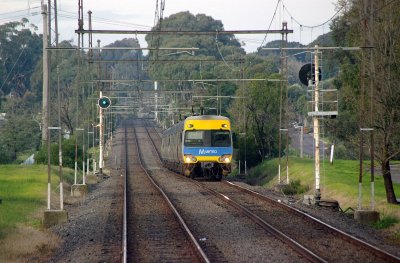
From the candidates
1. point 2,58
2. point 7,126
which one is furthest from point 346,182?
point 2,58

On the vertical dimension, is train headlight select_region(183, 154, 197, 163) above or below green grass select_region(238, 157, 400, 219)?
above

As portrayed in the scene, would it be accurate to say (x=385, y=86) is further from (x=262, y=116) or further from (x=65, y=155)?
(x=65, y=155)

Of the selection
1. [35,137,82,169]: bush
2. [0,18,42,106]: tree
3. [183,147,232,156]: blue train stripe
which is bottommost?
[35,137,82,169]: bush

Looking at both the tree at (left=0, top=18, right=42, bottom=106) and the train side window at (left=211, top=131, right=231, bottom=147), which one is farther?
the tree at (left=0, top=18, right=42, bottom=106)

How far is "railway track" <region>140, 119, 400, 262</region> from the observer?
53.1 feet

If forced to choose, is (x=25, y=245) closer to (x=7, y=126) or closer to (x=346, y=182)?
(x=346, y=182)

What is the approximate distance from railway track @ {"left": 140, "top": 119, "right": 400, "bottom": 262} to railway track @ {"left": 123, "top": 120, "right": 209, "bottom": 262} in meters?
2.13

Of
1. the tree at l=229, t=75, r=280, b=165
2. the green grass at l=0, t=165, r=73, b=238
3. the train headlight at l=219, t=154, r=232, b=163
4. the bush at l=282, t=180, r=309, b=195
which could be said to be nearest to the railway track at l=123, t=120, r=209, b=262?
the green grass at l=0, t=165, r=73, b=238

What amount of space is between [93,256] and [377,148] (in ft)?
45.5

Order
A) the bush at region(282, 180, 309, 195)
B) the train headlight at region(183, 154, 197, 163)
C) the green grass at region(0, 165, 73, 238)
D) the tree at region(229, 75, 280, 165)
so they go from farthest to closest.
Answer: the tree at region(229, 75, 280, 165) < the train headlight at region(183, 154, 197, 163) < the bush at region(282, 180, 309, 195) < the green grass at region(0, 165, 73, 238)

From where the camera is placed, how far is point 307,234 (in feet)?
65.2

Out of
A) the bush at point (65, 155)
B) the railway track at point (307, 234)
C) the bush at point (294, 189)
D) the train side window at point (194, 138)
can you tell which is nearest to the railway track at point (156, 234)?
the railway track at point (307, 234)

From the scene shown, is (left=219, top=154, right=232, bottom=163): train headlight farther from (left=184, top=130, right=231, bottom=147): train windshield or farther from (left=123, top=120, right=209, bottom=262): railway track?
(left=123, top=120, right=209, bottom=262): railway track

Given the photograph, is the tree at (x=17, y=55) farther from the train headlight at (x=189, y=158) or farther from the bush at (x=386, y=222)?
the bush at (x=386, y=222)
